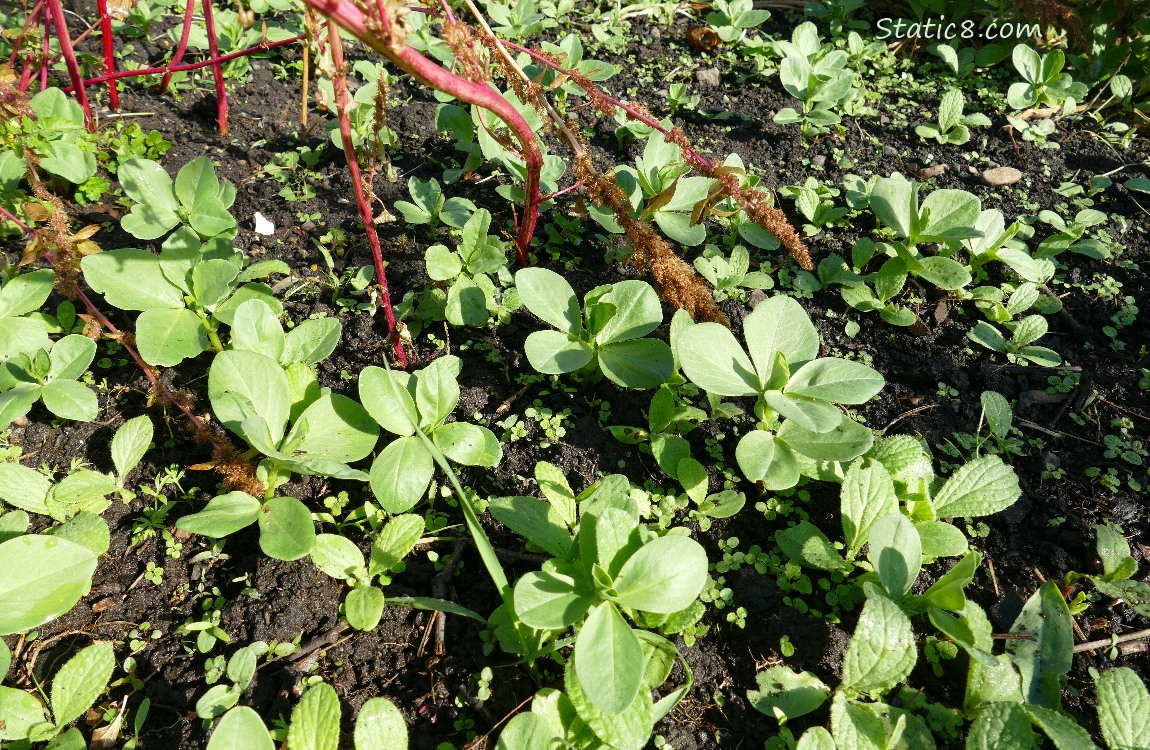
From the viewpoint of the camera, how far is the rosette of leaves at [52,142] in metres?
1.97

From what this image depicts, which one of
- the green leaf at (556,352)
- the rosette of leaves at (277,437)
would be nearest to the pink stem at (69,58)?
the rosette of leaves at (277,437)

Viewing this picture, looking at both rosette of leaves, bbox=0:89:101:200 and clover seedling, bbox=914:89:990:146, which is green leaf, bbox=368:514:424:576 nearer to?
A: rosette of leaves, bbox=0:89:101:200

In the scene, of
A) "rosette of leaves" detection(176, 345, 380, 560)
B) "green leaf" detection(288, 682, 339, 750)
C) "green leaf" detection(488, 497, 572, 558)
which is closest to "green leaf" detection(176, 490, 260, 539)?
"rosette of leaves" detection(176, 345, 380, 560)

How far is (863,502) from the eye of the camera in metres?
1.63

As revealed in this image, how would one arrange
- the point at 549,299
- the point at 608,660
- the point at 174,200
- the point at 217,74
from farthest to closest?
the point at 217,74 < the point at 174,200 < the point at 549,299 < the point at 608,660

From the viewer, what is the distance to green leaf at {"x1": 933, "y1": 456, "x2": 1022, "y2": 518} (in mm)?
1676

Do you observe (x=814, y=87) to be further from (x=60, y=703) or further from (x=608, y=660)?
(x=60, y=703)

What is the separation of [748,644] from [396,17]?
4.45 feet

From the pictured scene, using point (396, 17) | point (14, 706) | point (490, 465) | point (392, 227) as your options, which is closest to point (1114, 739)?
point (490, 465)

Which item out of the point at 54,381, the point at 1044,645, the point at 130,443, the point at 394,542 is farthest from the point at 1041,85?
the point at 54,381

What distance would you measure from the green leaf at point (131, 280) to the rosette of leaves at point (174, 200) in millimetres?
135

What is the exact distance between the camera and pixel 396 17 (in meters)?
1.13

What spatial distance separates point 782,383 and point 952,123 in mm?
1791

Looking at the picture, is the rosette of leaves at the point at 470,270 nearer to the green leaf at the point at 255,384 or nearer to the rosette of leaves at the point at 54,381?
the green leaf at the point at 255,384
